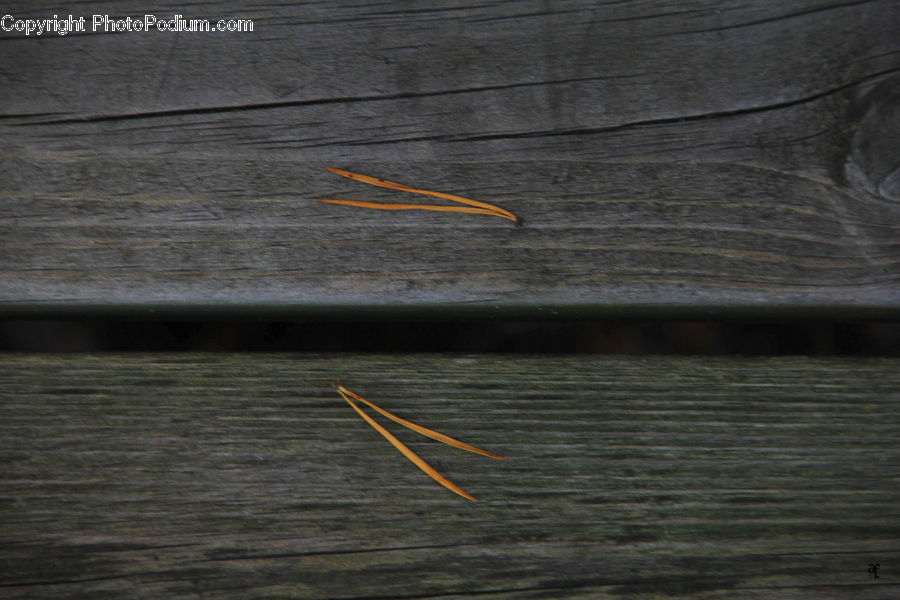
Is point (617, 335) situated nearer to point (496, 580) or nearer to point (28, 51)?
point (496, 580)

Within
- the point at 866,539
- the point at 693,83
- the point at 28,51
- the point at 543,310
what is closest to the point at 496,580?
the point at 543,310

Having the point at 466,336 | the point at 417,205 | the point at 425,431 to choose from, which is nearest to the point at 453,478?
the point at 425,431

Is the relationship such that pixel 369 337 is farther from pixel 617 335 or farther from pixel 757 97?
pixel 757 97

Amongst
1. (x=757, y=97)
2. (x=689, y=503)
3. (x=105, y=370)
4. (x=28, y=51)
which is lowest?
(x=689, y=503)

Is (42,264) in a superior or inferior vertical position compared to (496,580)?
superior

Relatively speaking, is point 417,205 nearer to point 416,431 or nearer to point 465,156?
point 465,156

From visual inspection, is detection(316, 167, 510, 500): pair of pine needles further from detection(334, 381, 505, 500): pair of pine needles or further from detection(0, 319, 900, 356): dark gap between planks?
detection(0, 319, 900, 356): dark gap between planks
